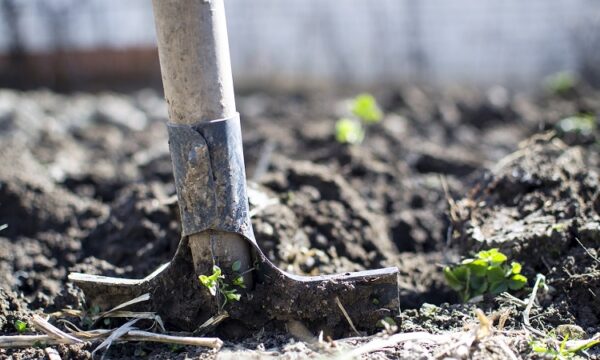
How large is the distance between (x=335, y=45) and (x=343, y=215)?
6.05m

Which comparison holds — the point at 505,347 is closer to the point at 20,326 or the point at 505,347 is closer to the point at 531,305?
the point at 531,305

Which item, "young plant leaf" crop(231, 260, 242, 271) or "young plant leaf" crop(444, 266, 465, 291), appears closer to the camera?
"young plant leaf" crop(231, 260, 242, 271)

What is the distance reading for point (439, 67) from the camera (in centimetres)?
878

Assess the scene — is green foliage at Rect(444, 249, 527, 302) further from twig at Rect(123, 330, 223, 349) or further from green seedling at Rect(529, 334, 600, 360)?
twig at Rect(123, 330, 223, 349)

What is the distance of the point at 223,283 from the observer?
2.08 m

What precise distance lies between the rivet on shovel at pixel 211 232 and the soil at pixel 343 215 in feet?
0.35

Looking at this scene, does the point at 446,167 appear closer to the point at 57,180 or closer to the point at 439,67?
the point at 57,180

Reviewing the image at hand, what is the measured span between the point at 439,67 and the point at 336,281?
23.5 ft

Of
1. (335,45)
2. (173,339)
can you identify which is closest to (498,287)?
(173,339)

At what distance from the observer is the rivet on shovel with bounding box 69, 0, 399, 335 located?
1917 millimetres

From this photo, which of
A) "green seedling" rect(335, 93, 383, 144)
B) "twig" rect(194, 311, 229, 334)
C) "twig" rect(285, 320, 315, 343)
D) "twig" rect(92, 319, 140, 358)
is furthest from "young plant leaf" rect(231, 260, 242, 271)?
"green seedling" rect(335, 93, 383, 144)

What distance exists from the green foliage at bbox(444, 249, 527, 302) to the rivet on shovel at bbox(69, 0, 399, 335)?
1.13 ft

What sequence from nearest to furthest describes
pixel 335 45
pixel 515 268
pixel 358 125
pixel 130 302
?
pixel 130 302
pixel 515 268
pixel 358 125
pixel 335 45

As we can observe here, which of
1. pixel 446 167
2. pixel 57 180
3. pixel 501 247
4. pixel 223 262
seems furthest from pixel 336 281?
pixel 57 180
